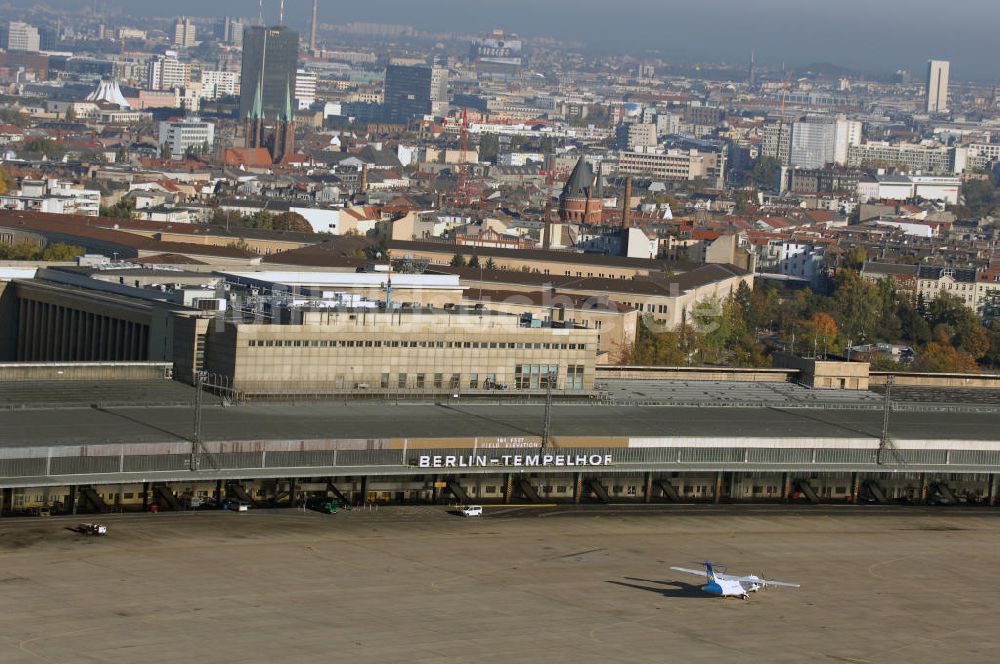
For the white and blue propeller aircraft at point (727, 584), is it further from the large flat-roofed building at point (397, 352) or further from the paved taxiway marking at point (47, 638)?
the large flat-roofed building at point (397, 352)

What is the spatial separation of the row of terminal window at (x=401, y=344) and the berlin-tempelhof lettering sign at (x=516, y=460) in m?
8.19

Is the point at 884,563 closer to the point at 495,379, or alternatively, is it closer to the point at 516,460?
the point at 516,460

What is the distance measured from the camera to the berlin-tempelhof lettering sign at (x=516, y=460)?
56969mm

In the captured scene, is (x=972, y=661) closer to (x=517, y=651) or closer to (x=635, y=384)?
(x=517, y=651)

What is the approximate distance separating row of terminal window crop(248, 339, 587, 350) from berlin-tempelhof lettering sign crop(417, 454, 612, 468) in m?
8.19

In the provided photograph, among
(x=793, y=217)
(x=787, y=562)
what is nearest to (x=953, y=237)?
(x=793, y=217)

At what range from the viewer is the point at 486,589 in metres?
47.4

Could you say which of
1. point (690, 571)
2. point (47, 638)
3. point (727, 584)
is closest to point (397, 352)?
point (690, 571)

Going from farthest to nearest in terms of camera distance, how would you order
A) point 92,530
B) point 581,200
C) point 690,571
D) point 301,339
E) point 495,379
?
point 581,200
point 495,379
point 301,339
point 92,530
point 690,571

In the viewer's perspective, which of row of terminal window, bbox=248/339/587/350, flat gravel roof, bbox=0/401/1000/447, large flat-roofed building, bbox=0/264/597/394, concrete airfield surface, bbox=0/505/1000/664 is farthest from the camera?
large flat-roofed building, bbox=0/264/597/394

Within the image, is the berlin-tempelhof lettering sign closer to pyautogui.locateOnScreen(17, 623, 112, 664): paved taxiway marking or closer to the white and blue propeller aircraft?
the white and blue propeller aircraft

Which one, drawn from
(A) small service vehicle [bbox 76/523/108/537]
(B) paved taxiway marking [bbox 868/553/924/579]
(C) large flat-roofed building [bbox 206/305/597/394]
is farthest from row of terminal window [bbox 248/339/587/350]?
(B) paved taxiway marking [bbox 868/553/924/579]

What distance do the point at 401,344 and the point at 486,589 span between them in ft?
60.8

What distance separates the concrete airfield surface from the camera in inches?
1667
